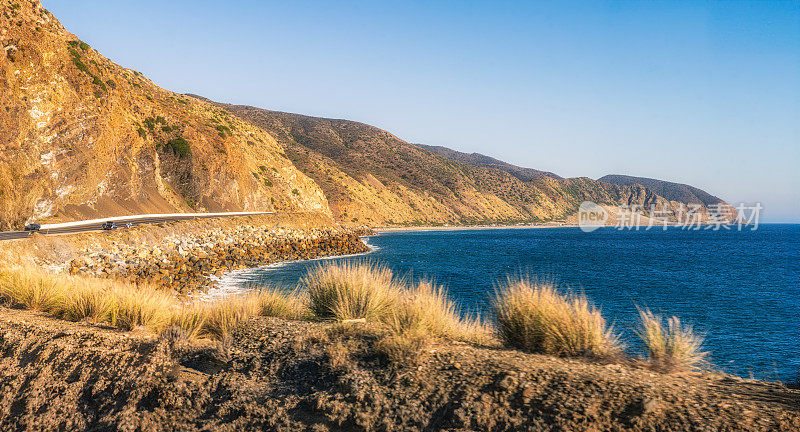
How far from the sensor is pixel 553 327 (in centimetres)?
526

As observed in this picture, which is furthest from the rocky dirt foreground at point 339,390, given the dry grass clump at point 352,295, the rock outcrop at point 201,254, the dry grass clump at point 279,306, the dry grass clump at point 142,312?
the rock outcrop at point 201,254

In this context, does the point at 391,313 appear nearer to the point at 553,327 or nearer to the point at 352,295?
the point at 352,295

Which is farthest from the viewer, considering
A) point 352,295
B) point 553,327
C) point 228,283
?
point 228,283

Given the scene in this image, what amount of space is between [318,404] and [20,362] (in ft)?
13.6

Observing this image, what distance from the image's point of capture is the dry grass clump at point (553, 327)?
5.20 metres

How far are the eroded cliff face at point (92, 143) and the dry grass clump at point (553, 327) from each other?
3169 centimetres

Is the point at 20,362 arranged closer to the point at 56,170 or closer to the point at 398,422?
the point at 398,422

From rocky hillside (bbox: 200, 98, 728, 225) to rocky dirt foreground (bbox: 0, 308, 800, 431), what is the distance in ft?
265

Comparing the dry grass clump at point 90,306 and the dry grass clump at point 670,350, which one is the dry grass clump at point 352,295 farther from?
the dry grass clump at point 670,350

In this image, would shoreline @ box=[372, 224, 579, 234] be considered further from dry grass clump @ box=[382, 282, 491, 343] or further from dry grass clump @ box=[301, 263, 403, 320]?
dry grass clump @ box=[382, 282, 491, 343]

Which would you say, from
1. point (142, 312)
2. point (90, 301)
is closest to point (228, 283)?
point (90, 301)

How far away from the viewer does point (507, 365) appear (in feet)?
14.8

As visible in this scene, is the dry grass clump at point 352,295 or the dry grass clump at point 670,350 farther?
the dry grass clump at point 352,295

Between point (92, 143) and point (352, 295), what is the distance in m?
39.1
